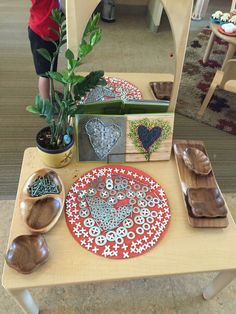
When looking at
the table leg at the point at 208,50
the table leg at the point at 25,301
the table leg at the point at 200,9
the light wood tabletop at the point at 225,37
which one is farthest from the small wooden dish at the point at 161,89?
the table leg at the point at 200,9

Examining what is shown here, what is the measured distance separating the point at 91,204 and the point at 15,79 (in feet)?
Answer: 4.52

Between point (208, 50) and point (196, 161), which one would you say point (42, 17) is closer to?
point (196, 161)

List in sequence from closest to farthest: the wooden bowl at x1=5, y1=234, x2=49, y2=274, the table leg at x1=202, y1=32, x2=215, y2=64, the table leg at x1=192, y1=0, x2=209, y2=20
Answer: the wooden bowl at x1=5, y1=234, x2=49, y2=274 < the table leg at x1=202, y1=32, x2=215, y2=64 < the table leg at x1=192, y1=0, x2=209, y2=20

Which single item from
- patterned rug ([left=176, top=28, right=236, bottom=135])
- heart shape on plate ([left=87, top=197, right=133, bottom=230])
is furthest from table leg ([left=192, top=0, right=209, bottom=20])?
heart shape on plate ([left=87, top=197, right=133, bottom=230])

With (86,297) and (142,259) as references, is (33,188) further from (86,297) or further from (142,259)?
(86,297)

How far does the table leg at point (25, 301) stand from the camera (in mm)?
727

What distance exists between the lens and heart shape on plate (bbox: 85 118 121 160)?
0.82m

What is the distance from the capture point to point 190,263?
0.70m

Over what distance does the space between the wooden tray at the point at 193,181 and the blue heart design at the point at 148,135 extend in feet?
0.33

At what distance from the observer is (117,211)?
77cm

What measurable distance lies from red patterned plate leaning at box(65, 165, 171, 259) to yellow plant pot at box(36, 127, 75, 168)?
7 centimetres

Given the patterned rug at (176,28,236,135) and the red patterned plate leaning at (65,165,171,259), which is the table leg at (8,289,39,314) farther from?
the patterned rug at (176,28,236,135)

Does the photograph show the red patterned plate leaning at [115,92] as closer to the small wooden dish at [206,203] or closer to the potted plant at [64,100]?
the potted plant at [64,100]

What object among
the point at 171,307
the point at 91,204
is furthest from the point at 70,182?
the point at 171,307
